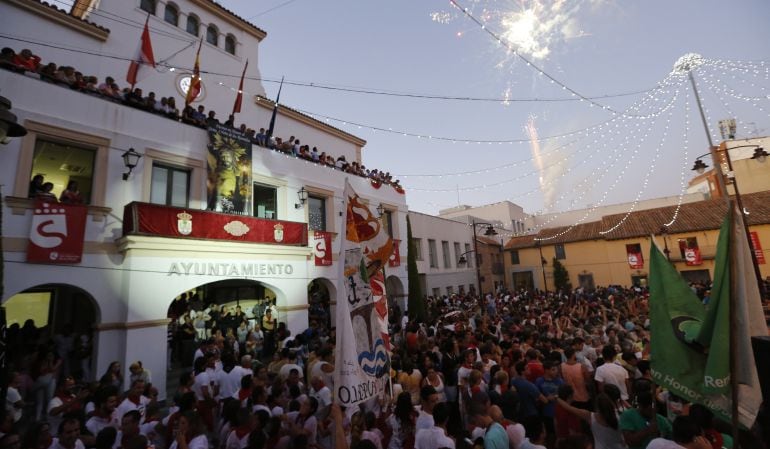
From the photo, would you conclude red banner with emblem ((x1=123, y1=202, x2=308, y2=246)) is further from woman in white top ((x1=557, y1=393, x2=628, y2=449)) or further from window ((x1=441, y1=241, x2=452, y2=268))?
window ((x1=441, y1=241, x2=452, y2=268))

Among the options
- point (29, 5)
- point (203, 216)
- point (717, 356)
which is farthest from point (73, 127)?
point (717, 356)

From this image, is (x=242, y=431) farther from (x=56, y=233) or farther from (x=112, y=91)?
(x=112, y=91)

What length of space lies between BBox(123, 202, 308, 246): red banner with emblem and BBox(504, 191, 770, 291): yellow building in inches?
946

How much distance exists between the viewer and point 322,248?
15.6m

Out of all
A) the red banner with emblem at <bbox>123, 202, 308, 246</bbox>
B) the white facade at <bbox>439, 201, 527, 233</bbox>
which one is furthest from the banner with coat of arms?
the white facade at <bbox>439, 201, 527, 233</bbox>

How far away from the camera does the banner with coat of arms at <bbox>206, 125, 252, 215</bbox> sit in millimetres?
12414

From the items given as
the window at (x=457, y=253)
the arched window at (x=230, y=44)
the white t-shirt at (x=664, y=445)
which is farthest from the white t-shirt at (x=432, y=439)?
the window at (x=457, y=253)

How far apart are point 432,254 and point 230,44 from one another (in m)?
17.5

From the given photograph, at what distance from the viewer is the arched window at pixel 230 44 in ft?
57.9

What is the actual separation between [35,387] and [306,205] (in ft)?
31.9

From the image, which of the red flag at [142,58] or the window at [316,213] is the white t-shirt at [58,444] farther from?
the window at [316,213]

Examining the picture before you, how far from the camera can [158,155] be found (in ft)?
37.9

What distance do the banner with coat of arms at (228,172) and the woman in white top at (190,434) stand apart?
867 centimetres

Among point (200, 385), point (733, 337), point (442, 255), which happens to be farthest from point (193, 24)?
point (442, 255)
